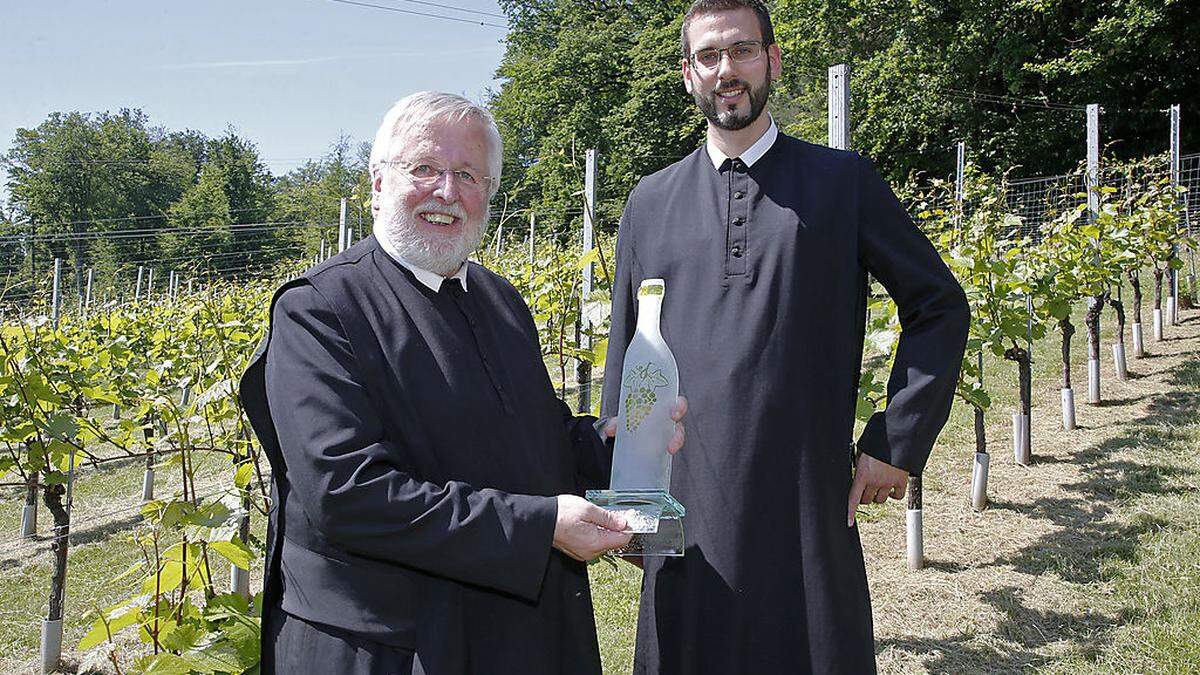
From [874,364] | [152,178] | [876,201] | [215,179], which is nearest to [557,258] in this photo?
[874,364]

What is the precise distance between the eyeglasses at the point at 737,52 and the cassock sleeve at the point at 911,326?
0.34 meters

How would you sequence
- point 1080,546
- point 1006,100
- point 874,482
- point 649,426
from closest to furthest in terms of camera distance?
point 649,426
point 874,482
point 1080,546
point 1006,100

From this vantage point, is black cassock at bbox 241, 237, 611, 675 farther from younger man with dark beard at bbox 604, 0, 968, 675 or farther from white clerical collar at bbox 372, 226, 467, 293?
younger man with dark beard at bbox 604, 0, 968, 675

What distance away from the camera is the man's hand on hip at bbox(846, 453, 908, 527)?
193 centimetres

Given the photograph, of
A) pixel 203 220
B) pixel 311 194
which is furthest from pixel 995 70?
pixel 203 220

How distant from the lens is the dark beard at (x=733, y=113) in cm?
195

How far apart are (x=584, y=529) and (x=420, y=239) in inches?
22.6

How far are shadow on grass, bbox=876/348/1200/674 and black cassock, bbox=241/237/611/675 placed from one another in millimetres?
2118

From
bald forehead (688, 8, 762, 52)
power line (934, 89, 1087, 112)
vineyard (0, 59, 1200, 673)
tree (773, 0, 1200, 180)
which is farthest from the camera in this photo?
power line (934, 89, 1087, 112)

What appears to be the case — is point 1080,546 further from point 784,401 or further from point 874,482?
point 784,401

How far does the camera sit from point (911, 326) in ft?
6.49

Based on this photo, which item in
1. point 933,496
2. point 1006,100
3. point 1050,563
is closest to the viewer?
point 1050,563

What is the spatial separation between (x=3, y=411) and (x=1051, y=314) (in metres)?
5.59

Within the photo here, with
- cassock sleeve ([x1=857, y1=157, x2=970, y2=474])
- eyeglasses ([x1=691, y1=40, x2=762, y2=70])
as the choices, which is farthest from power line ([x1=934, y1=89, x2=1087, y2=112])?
eyeglasses ([x1=691, y1=40, x2=762, y2=70])
